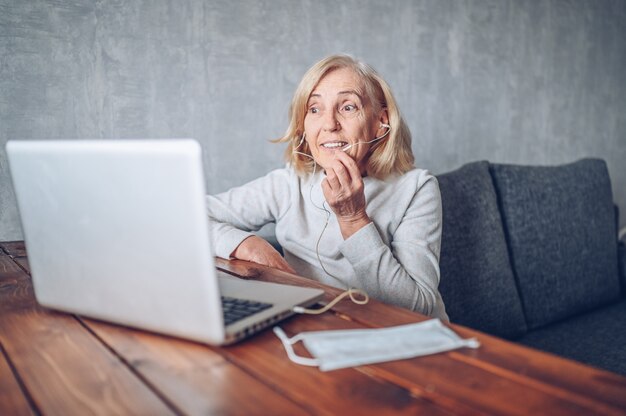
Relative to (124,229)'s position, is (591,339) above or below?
below

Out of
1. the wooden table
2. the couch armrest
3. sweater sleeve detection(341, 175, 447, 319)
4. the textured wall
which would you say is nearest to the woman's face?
sweater sleeve detection(341, 175, 447, 319)

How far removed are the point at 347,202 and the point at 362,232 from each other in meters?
0.08

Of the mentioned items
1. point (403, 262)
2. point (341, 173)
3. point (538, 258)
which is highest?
point (341, 173)

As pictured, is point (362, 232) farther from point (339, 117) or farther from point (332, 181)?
point (339, 117)

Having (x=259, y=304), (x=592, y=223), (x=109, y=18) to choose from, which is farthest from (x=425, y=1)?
(x=259, y=304)

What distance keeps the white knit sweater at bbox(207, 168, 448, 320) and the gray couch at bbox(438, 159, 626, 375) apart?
1.34 feet

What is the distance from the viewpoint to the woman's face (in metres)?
1.48

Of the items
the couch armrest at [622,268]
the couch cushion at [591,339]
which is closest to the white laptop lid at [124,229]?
the couch cushion at [591,339]

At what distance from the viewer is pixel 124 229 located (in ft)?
2.38

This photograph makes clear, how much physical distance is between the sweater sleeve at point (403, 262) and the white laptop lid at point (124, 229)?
59cm

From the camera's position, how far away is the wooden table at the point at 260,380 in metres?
0.60

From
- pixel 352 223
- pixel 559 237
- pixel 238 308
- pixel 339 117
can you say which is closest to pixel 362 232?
pixel 352 223

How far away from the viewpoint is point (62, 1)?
1.57 m

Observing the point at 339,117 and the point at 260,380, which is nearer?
the point at 260,380
